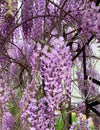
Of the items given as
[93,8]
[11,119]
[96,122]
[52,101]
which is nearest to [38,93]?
[52,101]

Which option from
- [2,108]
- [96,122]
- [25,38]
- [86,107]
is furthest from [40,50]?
[96,122]

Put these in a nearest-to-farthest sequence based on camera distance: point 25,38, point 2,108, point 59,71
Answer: point 59,71 → point 2,108 → point 25,38

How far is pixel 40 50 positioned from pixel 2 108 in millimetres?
364

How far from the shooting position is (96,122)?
1.69 metres

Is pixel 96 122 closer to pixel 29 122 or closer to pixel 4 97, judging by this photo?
pixel 4 97

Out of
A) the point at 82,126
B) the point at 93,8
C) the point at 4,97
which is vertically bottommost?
the point at 82,126

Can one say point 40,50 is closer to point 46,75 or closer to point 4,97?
point 46,75

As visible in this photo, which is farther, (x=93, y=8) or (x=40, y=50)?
(x=93, y=8)

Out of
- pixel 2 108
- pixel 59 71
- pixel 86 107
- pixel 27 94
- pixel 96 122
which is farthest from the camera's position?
pixel 96 122

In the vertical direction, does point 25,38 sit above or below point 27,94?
above

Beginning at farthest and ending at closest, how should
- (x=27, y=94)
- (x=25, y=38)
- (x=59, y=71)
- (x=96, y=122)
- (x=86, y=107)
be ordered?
(x=96, y=122), (x=25, y=38), (x=86, y=107), (x=27, y=94), (x=59, y=71)

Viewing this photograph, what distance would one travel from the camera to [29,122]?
1058 millimetres

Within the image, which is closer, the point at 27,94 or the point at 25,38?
the point at 27,94

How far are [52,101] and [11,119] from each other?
51 centimetres
